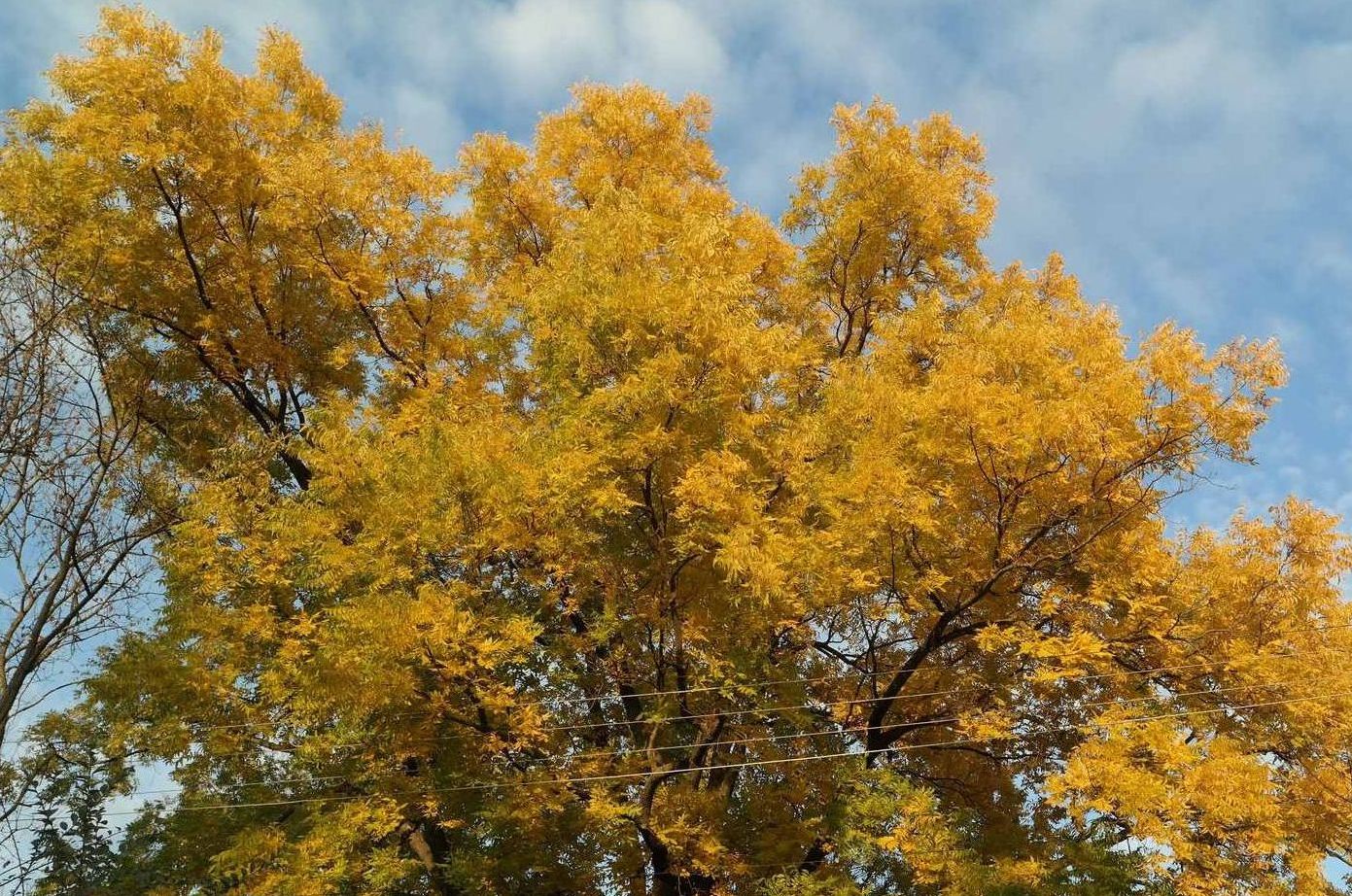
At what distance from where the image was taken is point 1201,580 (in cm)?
932

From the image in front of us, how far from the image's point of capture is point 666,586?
334 inches

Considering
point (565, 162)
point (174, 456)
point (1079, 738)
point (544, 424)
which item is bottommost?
point (1079, 738)

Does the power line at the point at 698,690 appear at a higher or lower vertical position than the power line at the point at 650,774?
higher

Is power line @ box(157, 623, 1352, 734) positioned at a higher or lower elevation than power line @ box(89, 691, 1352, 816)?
higher

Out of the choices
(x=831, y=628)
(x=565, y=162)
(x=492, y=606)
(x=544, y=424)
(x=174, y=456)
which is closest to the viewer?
(x=492, y=606)

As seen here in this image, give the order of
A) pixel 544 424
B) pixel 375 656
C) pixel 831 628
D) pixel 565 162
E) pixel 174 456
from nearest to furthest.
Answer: pixel 375 656 → pixel 544 424 → pixel 831 628 → pixel 174 456 → pixel 565 162

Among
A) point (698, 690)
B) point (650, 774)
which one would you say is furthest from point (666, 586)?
point (650, 774)

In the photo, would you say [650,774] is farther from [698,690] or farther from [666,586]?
[666,586]

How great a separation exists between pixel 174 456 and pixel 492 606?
17.8 feet

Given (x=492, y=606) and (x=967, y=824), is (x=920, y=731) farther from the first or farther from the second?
(x=492, y=606)

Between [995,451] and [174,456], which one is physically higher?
[174,456]

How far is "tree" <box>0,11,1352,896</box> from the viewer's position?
777cm

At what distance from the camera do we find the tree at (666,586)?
7.77 metres

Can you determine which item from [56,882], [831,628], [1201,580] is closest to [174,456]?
[56,882]
